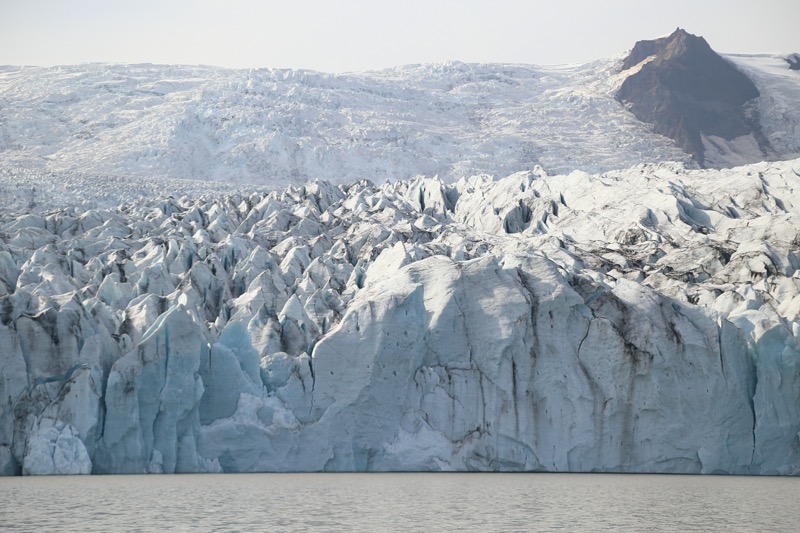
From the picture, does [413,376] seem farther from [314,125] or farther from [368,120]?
[368,120]

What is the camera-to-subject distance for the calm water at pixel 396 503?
54.9ft

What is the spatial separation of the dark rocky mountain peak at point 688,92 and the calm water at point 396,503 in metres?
69.1

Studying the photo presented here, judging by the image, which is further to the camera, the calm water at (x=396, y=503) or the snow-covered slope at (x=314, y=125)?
the snow-covered slope at (x=314, y=125)

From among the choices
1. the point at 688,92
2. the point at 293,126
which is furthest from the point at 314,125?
the point at 688,92

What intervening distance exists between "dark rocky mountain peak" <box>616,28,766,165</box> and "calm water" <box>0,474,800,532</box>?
69.1m

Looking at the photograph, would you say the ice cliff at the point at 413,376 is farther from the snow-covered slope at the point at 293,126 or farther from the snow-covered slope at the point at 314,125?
the snow-covered slope at the point at 293,126

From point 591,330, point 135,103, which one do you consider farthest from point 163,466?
point 135,103

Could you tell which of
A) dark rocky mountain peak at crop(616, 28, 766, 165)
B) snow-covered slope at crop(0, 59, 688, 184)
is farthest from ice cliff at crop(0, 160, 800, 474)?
dark rocky mountain peak at crop(616, 28, 766, 165)

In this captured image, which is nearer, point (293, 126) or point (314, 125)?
point (293, 126)

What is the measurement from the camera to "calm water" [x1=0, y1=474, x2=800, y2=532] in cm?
1673

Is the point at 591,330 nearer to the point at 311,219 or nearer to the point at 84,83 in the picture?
the point at 311,219

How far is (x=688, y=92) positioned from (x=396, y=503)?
8614 centimetres

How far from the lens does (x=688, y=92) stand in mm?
99062

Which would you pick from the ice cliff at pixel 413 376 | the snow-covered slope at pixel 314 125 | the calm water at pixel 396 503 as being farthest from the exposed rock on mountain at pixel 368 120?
the calm water at pixel 396 503
